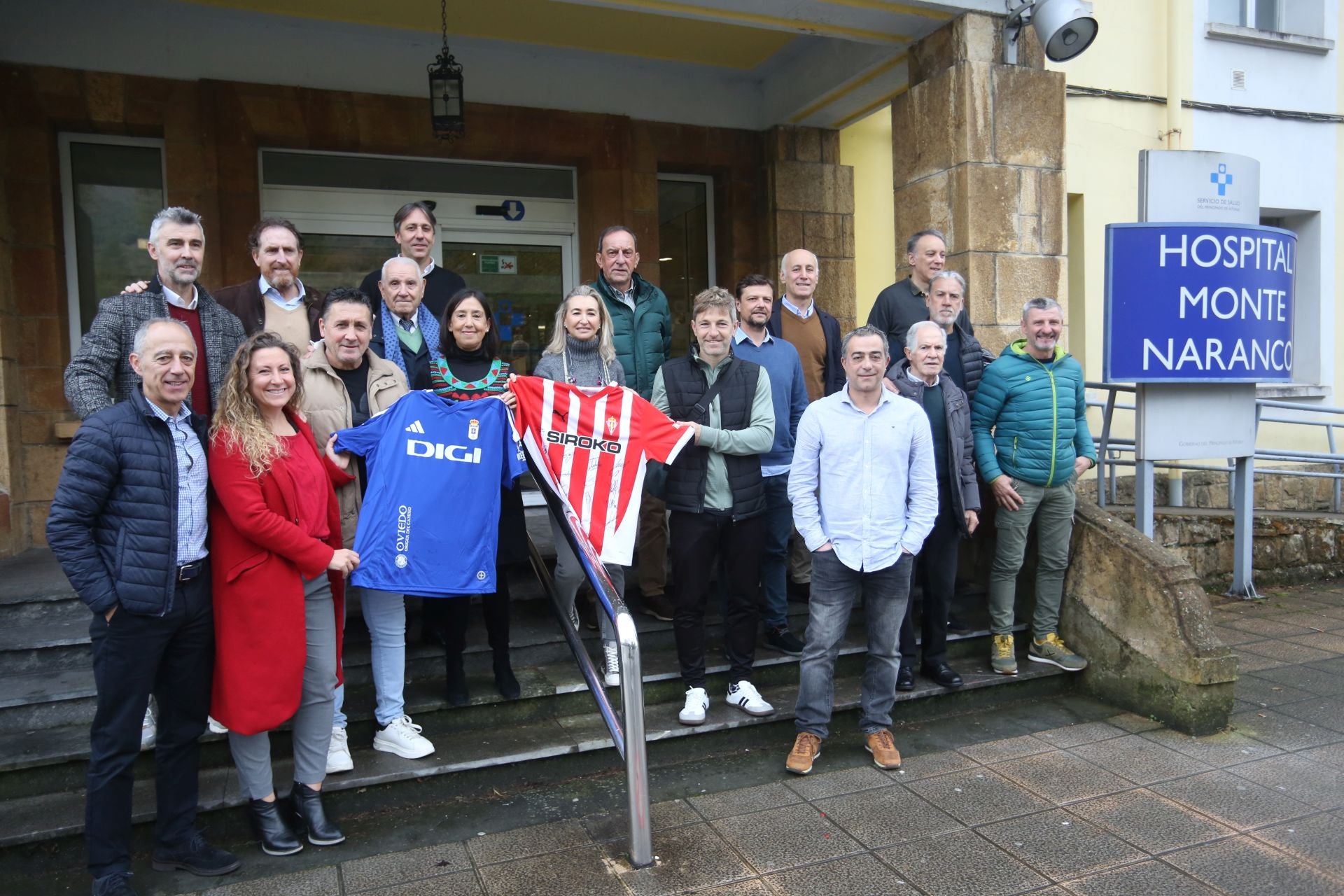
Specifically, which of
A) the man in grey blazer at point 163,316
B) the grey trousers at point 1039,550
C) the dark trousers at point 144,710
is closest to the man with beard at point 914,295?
the grey trousers at point 1039,550

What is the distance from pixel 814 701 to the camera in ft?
13.4

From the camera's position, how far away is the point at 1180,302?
18.7ft

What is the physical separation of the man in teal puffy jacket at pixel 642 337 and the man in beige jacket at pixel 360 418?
48.8 inches

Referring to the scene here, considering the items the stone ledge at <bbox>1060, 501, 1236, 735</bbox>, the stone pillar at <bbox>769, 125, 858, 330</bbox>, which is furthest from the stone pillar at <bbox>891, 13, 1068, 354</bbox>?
the stone pillar at <bbox>769, 125, 858, 330</bbox>

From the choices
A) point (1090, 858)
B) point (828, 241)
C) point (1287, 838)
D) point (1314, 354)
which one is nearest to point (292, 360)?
point (1090, 858)

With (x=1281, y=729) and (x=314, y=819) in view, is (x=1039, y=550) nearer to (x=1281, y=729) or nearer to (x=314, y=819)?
(x=1281, y=729)

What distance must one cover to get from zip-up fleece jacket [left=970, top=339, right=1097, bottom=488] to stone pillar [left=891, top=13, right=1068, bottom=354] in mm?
1127

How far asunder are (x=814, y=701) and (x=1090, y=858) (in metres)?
1.21

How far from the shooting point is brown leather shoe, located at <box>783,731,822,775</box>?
4.02 meters

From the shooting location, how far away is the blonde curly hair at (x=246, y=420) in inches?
126

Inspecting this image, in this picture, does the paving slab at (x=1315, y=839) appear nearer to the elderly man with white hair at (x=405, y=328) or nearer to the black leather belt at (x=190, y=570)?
the elderly man with white hair at (x=405, y=328)

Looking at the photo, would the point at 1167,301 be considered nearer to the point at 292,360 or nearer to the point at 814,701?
the point at 814,701

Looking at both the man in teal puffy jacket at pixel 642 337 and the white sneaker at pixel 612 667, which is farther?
the man in teal puffy jacket at pixel 642 337

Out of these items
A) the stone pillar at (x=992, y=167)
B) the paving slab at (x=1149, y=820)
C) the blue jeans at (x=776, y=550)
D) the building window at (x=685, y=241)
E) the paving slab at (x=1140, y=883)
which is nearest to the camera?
the paving slab at (x=1140, y=883)
